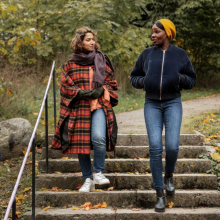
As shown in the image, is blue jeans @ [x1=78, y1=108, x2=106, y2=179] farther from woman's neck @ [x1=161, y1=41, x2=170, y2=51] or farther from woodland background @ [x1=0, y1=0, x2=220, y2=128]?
woodland background @ [x1=0, y1=0, x2=220, y2=128]

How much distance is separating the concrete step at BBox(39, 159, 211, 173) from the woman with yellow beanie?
795 millimetres

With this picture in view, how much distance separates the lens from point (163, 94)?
324cm

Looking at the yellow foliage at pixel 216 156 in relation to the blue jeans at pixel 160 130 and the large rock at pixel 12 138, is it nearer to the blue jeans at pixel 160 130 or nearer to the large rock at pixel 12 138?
the blue jeans at pixel 160 130

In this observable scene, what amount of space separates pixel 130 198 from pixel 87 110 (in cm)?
103

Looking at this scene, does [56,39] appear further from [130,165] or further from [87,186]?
[87,186]

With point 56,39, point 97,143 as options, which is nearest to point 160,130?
point 97,143

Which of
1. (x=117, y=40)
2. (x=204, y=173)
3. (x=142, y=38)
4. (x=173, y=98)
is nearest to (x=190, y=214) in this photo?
(x=204, y=173)

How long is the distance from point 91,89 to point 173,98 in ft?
2.90

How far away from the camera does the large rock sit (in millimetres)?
5091

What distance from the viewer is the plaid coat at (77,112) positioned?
360cm

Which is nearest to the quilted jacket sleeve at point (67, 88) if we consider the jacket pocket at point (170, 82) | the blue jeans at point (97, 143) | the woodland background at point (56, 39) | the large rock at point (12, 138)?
the blue jeans at point (97, 143)

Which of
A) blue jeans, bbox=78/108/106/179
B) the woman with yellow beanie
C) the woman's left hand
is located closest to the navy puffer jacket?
the woman with yellow beanie

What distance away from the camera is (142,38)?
10484 mm

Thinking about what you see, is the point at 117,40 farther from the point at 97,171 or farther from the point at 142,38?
the point at 97,171
